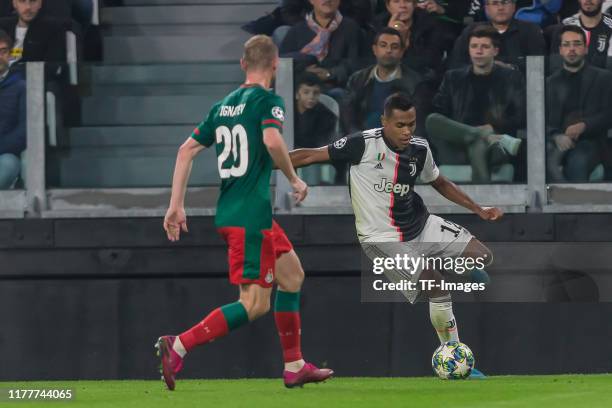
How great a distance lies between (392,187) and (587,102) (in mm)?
2295

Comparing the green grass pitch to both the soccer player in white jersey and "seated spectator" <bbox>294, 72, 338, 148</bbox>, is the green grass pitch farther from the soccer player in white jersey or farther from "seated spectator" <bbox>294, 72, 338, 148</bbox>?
"seated spectator" <bbox>294, 72, 338, 148</bbox>

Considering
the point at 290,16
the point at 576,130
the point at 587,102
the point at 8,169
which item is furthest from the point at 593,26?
the point at 8,169

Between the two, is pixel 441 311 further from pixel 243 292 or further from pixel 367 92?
pixel 367 92

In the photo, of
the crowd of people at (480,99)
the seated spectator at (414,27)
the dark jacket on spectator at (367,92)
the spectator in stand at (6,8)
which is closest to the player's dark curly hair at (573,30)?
the crowd of people at (480,99)

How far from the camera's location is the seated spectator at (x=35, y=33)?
14.1 meters

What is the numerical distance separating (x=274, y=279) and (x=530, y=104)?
3.84 metres

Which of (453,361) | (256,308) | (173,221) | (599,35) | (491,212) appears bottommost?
(453,361)

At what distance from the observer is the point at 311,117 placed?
12320mm

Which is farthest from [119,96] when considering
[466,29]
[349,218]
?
[466,29]

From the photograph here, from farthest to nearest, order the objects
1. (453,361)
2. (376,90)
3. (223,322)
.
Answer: (376,90) < (453,361) < (223,322)

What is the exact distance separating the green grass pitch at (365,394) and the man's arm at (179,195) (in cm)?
96

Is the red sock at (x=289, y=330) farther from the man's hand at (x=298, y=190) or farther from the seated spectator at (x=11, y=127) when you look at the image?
the seated spectator at (x=11, y=127)

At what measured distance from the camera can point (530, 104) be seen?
12.2 m

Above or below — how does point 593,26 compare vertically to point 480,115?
above
